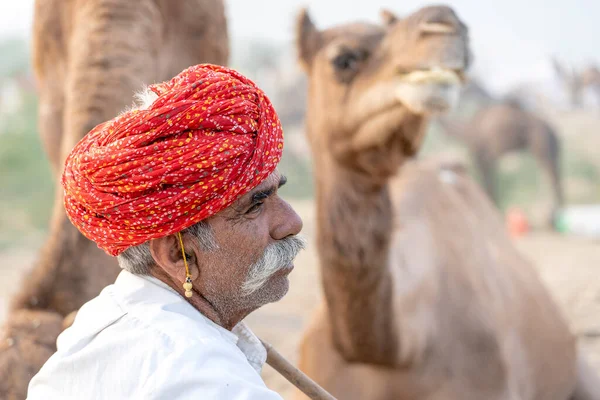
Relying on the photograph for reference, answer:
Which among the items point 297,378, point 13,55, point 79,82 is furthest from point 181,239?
point 13,55

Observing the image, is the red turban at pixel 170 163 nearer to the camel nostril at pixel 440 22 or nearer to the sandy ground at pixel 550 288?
the camel nostril at pixel 440 22

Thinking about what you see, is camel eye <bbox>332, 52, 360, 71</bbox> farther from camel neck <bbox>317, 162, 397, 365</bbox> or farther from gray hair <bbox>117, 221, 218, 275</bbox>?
gray hair <bbox>117, 221, 218, 275</bbox>

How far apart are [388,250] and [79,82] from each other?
1352 mm

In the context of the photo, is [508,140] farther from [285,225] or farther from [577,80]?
[285,225]

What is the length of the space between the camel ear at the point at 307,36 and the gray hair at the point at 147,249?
1967mm

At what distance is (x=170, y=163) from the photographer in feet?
4.28

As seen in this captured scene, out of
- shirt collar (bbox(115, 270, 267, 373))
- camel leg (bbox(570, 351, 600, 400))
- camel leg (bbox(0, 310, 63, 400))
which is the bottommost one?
camel leg (bbox(570, 351, 600, 400))

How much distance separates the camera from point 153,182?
1.31 meters

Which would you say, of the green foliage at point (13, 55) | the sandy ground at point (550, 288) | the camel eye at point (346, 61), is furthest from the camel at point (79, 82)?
the green foliage at point (13, 55)

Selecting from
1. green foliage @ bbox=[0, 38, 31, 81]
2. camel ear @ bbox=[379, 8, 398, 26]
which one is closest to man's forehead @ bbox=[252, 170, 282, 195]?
camel ear @ bbox=[379, 8, 398, 26]

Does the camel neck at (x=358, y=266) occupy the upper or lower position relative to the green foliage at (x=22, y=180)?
upper

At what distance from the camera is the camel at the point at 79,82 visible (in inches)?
77.6

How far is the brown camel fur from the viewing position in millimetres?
11695

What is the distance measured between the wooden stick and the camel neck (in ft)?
4.12
